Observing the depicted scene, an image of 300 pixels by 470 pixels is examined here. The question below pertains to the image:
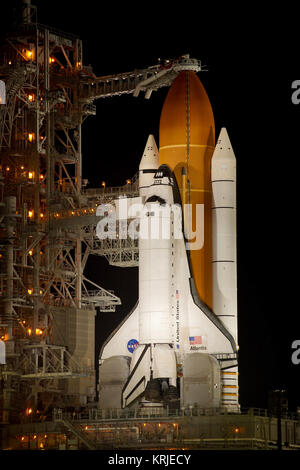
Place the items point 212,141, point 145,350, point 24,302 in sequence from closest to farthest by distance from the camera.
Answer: point 145,350, point 212,141, point 24,302

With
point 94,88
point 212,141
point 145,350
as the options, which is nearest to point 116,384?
point 145,350

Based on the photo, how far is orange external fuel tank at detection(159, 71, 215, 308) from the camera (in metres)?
55.6

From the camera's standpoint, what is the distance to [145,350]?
175ft

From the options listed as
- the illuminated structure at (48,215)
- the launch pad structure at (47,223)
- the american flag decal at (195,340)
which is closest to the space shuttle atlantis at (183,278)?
the american flag decal at (195,340)

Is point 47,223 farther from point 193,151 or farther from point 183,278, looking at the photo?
point 183,278

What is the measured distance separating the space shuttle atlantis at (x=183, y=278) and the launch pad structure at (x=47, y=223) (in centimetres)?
294

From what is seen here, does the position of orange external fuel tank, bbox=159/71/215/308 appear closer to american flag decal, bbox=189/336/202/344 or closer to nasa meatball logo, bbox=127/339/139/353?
american flag decal, bbox=189/336/202/344

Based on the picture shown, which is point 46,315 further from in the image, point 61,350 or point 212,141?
point 212,141

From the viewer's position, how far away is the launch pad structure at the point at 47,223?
5975cm

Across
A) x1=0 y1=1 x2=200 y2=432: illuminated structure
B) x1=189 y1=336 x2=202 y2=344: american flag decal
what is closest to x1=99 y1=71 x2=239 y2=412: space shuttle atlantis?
x1=189 y1=336 x2=202 y2=344: american flag decal

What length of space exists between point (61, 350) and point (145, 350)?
23.0ft

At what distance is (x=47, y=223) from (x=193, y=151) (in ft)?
29.0

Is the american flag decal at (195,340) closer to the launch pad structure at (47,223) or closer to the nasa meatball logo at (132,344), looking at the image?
the nasa meatball logo at (132,344)

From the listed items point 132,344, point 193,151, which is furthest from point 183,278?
point 193,151
